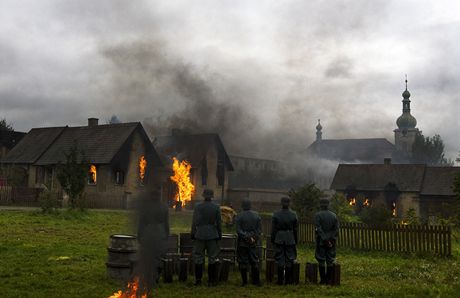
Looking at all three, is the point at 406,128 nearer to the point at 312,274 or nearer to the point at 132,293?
the point at 312,274

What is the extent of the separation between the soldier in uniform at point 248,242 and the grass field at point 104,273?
38 cm

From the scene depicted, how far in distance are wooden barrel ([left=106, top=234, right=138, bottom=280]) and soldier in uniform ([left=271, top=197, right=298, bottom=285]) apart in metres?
3.14

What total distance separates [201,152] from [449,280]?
1220 inches

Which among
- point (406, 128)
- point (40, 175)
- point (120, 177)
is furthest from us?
point (406, 128)

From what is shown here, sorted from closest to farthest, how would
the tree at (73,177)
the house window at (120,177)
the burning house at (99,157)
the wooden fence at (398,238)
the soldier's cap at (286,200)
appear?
the soldier's cap at (286,200), the wooden fence at (398,238), the tree at (73,177), the burning house at (99,157), the house window at (120,177)

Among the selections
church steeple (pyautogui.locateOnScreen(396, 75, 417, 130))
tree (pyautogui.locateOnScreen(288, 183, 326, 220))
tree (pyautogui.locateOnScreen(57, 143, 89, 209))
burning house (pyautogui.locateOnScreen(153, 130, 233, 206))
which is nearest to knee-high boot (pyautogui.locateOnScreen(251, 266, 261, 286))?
tree (pyautogui.locateOnScreen(288, 183, 326, 220))

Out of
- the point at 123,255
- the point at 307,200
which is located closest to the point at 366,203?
the point at 307,200

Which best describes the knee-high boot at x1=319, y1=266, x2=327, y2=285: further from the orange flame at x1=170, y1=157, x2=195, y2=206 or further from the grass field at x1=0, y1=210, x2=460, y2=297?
the orange flame at x1=170, y1=157, x2=195, y2=206

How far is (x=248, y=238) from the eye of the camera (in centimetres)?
1075

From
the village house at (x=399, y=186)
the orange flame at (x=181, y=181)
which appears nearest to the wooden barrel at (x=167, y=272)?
the orange flame at (x=181, y=181)

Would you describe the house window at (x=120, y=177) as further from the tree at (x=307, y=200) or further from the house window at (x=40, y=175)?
the tree at (x=307, y=200)

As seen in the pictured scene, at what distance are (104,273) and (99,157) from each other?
2621 centimetres

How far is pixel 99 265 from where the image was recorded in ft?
38.7

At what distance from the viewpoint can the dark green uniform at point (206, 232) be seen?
34.1ft
